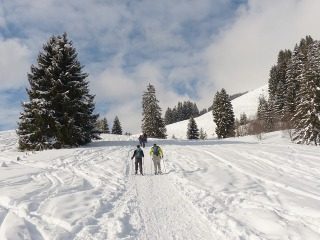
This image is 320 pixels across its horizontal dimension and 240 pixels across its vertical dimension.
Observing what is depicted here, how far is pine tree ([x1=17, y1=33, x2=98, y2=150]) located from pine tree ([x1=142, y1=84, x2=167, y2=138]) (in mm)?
30961

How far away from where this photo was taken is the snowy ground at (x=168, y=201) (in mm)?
8523

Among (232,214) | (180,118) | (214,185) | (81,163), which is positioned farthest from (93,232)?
(180,118)

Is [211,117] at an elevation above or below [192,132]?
above

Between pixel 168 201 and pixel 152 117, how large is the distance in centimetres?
5570

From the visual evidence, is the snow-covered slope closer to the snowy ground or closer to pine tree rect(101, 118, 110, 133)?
pine tree rect(101, 118, 110, 133)

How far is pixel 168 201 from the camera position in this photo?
39.1 ft

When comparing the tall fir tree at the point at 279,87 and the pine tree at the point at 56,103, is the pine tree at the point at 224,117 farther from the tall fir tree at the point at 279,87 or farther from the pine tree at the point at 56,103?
the pine tree at the point at 56,103

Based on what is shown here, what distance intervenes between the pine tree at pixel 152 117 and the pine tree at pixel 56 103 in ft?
102

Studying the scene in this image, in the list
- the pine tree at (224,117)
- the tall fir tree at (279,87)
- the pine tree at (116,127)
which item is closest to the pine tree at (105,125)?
the pine tree at (116,127)

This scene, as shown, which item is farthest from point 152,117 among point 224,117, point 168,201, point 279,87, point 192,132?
point 168,201

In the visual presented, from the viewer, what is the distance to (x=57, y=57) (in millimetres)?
34562

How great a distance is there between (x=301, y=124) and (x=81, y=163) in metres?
28.5

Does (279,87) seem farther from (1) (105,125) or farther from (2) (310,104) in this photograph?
(1) (105,125)

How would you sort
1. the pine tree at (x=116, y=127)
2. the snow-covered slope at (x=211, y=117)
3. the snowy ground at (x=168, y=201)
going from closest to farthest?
the snowy ground at (x=168, y=201) → the pine tree at (x=116, y=127) → the snow-covered slope at (x=211, y=117)
